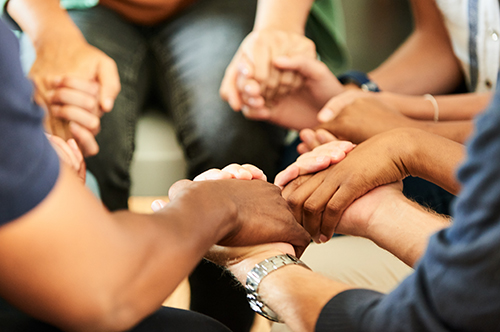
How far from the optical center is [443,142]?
66 cm

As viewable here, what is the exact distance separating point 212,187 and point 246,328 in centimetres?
51

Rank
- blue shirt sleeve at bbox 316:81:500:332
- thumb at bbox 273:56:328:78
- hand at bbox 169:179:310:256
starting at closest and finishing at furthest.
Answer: blue shirt sleeve at bbox 316:81:500:332, hand at bbox 169:179:310:256, thumb at bbox 273:56:328:78

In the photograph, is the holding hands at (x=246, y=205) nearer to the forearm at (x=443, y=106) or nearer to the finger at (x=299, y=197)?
the finger at (x=299, y=197)

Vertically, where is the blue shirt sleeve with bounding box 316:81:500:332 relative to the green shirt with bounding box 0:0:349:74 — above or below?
above

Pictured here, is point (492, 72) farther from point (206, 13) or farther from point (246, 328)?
point (246, 328)

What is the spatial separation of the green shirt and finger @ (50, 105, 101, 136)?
0.35m

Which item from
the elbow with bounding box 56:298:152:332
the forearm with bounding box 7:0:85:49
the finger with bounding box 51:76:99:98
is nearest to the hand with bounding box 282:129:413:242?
the elbow with bounding box 56:298:152:332

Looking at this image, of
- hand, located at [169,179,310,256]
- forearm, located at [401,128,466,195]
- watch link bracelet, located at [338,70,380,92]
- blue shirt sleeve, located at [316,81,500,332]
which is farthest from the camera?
watch link bracelet, located at [338,70,380,92]

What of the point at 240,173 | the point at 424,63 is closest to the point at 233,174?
the point at 240,173

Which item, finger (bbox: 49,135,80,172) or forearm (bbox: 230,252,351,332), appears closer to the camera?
forearm (bbox: 230,252,351,332)

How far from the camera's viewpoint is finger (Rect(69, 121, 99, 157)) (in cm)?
84

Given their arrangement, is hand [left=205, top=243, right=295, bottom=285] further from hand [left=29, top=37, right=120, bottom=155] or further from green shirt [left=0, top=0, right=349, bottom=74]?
green shirt [left=0, top=0, right=349, bottom=74]

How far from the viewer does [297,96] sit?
98 centimetres

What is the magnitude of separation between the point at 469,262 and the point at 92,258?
29 cm
